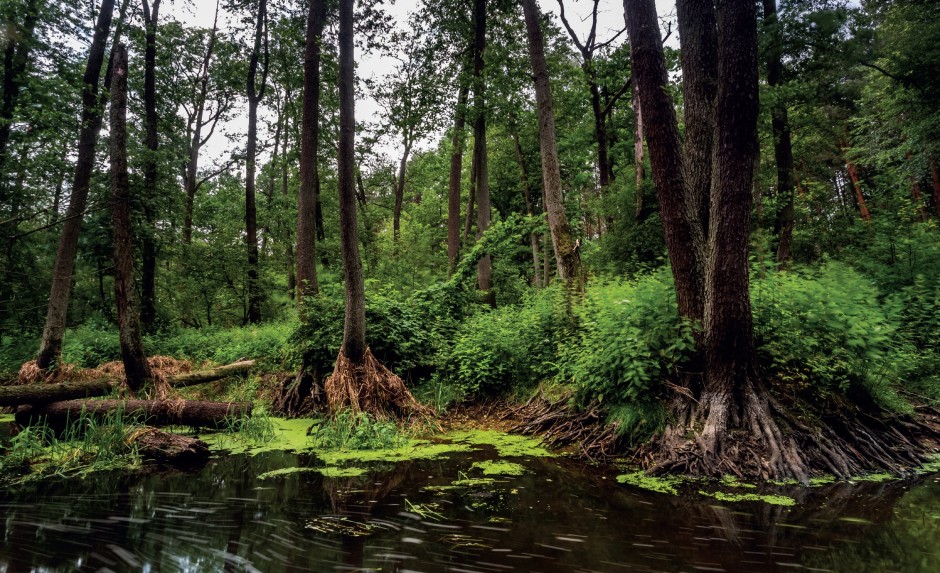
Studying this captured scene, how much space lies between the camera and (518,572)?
251 cm

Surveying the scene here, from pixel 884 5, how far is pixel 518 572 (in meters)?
27.2

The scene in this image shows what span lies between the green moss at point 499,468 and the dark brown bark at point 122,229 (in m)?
7.64

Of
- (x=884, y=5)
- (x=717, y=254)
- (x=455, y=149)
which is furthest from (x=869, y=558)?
(x=884, y=5)

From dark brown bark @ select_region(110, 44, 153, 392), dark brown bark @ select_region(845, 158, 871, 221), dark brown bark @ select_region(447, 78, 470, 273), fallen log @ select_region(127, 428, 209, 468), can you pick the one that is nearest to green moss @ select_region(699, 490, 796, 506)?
fallen log @ select_region(127, 428, 209, 468)

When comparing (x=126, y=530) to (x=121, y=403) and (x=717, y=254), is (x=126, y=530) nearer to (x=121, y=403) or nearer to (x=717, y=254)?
(x=121, y=403)

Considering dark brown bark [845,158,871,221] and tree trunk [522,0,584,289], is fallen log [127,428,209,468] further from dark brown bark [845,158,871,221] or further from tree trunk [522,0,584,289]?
dark brown bark [845,158,871,221]

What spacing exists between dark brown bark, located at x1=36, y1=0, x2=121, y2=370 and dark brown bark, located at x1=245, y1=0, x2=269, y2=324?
6646mm

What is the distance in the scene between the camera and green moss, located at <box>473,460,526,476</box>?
477cm

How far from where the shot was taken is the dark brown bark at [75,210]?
10.4 m

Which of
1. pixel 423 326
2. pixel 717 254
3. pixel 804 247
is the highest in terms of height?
pixel 804 247

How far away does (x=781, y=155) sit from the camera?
13.0 meters

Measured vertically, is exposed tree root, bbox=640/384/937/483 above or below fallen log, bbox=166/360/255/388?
below

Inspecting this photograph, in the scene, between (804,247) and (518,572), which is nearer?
(518,572)

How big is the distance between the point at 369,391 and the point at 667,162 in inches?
235
